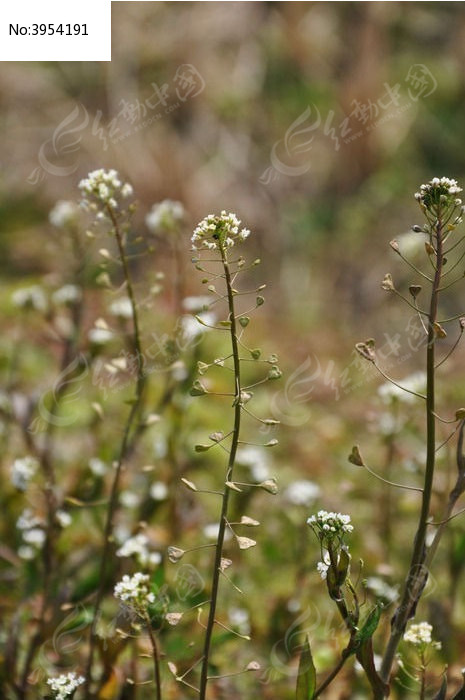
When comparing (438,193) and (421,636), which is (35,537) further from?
(438,193)

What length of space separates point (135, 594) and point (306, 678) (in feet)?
0.91

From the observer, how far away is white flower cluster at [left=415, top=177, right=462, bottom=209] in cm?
107

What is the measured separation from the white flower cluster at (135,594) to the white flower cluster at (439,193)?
657mm

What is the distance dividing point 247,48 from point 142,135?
148 centimetres

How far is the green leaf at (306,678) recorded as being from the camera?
1.16 meters

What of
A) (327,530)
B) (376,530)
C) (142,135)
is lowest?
(376,530)

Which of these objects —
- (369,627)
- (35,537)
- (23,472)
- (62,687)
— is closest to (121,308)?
(23,472)

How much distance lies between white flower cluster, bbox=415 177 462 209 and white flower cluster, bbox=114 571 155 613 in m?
0.66

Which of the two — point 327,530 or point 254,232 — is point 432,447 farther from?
point 254,232

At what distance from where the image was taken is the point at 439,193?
3.52 ft

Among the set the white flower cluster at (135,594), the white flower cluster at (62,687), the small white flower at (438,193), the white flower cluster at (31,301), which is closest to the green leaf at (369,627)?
the white flower cluster at (135,594)

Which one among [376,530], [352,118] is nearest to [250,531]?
[376,530]

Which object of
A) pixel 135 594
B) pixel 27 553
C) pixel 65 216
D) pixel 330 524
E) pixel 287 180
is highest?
pixel 287 180

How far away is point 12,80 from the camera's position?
5797 millimetres
